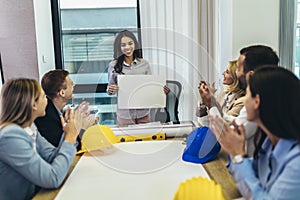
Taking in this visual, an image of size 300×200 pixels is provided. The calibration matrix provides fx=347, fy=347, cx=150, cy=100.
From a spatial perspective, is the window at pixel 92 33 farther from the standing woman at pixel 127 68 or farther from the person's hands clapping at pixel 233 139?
the person's hands clapping at pixel 233 139

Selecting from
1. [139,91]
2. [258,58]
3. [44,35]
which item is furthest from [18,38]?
[258,58]

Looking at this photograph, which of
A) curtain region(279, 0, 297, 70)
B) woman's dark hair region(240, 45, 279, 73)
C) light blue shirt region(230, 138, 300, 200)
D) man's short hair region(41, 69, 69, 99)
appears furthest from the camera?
curtain region(279, 0, 297, 70)

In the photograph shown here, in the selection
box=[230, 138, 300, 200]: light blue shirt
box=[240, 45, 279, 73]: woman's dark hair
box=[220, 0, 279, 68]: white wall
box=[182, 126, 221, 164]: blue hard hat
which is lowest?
box=[182, 126, 221, 164]: blue hard hat

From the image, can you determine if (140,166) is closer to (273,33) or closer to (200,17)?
(273,33)

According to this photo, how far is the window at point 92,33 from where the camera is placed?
3445 mm

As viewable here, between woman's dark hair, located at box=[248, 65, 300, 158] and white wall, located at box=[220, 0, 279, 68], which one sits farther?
white wall, located at box=[220, 0, 279, 68]

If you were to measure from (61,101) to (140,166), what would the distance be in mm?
553

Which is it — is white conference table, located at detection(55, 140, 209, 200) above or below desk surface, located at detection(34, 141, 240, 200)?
below

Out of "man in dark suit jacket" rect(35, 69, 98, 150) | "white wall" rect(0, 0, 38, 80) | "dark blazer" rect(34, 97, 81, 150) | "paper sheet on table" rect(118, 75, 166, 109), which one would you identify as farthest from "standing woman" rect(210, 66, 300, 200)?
"white wall" rect(0, 0, 38, 80)

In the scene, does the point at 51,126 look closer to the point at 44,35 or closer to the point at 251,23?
the point at 251,23

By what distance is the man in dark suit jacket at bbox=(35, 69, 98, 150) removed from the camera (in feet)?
4.97

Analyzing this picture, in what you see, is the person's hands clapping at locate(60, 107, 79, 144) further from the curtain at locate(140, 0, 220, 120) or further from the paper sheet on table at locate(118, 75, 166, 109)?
the curtain at locate(140, 0, 220, 120)

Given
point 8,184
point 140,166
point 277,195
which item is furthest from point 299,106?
point 8,184

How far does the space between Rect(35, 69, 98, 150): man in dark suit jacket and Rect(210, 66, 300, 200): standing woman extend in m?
0.70
